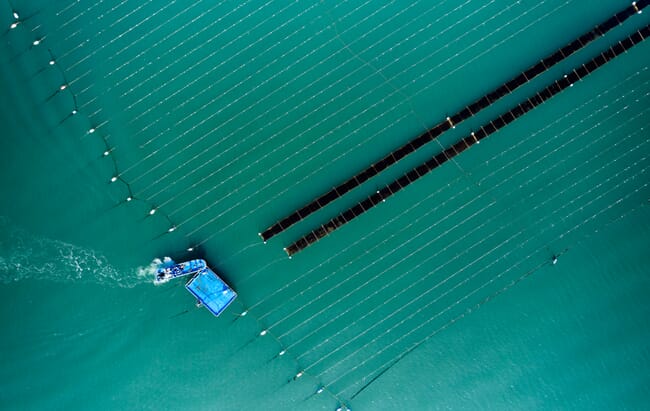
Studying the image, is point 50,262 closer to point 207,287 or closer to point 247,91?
point 207,287

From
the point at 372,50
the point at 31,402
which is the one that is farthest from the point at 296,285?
the point at 31,402

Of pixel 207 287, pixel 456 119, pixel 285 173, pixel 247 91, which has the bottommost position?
pixel 207 287

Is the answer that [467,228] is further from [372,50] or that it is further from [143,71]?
[143,71]

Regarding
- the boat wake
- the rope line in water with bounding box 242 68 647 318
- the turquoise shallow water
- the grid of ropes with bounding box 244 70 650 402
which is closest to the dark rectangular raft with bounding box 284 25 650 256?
the turquoise shallow water

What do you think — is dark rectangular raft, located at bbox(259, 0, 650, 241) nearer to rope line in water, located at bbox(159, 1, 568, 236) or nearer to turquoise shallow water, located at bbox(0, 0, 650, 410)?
turquoise shallow water, located at bbox(0, 0, 650, 410)

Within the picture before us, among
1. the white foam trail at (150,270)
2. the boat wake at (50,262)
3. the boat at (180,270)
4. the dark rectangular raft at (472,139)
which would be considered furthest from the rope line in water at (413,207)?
the boat wake at (50,262)

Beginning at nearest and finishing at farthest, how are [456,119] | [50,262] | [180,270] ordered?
[180,270], [50,262], [456,119]

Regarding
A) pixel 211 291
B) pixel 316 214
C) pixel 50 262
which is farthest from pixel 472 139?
pixel 50 262
